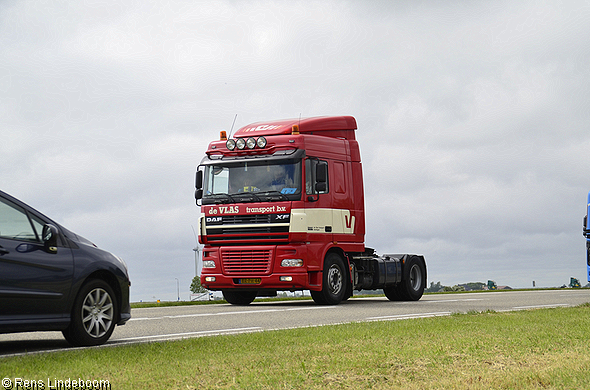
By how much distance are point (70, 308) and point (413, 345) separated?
372cm

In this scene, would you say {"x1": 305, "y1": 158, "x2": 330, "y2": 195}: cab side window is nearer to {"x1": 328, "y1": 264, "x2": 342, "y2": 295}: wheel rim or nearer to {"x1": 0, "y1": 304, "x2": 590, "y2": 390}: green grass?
{"x1": 328, "y1": 264, "x2": 342, "y2": 295}: wheel rim

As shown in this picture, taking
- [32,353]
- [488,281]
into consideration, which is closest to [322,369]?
[32,353]

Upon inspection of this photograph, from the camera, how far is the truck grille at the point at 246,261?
15570mm

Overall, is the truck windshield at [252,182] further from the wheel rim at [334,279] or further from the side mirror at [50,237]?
the side mirror at [50,237]

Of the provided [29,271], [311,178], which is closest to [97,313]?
[29,271]

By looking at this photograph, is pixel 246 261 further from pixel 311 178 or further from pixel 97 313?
pixel 97 313

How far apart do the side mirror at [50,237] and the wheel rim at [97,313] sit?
0.74 m

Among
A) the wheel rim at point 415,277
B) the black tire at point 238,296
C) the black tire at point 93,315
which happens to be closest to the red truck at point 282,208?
the black tire at point 238,296

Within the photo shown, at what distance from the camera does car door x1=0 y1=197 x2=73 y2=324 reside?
286 inches

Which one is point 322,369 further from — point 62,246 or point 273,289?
point 273,289

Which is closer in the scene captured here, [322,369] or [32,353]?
[322,369]

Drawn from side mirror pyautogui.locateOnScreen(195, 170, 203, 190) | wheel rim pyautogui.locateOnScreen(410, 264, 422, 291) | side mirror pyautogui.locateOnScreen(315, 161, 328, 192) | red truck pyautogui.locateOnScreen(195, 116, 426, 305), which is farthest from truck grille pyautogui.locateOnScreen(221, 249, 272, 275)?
wheel rim pyautogui.locateOnScreen(410, 264, 422, 291)

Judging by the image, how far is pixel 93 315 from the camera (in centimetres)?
825

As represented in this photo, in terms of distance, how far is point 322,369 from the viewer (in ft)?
20.1
